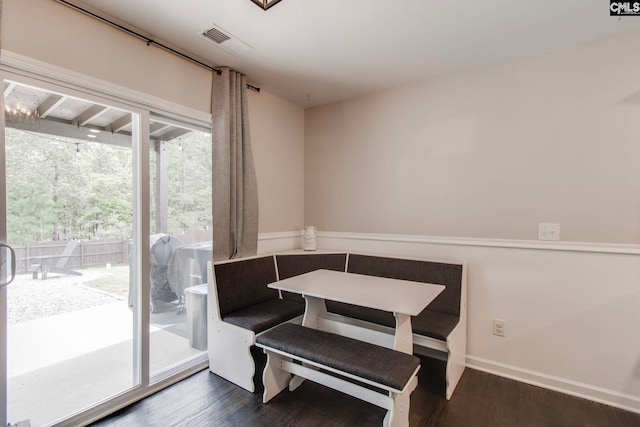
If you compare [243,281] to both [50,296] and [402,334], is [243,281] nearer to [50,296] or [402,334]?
[50,296]

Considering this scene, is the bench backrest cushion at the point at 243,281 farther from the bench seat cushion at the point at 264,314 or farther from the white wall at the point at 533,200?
the white wall at the point at 533,200

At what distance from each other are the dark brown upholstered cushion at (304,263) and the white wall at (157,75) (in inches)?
15.7

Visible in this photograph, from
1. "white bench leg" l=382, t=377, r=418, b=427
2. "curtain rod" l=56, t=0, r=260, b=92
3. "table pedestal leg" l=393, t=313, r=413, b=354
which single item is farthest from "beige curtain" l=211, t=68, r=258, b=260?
"white bench leg" l=382, t=377, r=418, b=427

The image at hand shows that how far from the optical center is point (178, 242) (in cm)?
240

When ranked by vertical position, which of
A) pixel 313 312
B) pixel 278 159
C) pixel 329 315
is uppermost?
pixel 278 159

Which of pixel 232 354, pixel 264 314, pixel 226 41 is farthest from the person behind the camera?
pixel 264 314

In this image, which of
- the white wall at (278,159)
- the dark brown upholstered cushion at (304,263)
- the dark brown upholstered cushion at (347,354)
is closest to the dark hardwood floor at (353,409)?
the dark brown upholstered cushion at (347,354)

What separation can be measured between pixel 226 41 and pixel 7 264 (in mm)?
1863

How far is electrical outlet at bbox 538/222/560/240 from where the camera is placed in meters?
2.17

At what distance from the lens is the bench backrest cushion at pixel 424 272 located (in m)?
2.39

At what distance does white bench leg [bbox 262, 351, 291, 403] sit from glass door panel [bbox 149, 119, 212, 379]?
831mm

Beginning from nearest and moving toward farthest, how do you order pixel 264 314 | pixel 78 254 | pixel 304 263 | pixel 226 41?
pixel 78 254, pixel 226 41, pixel 264 314, pixel 304 263

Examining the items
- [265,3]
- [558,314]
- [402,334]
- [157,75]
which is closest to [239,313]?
[402,334]

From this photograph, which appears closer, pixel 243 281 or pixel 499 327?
pixel 499 327
